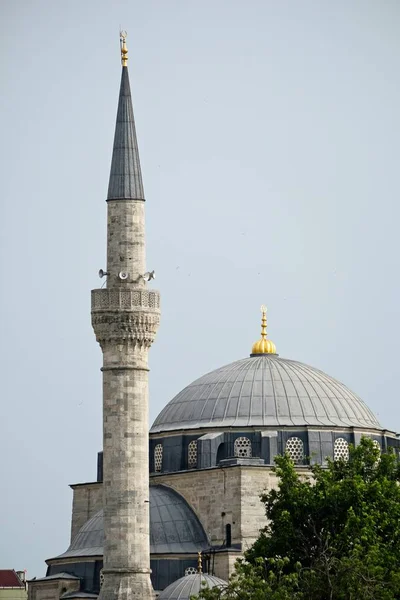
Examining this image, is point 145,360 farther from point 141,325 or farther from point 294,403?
point 294,403

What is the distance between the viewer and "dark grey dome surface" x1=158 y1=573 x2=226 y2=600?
54.5 meters

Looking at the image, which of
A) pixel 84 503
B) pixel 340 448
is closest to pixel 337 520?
pixel 340 448

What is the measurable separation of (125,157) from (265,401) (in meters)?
12.7

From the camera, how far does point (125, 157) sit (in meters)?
53.6

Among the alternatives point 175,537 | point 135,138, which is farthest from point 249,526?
point 135,138

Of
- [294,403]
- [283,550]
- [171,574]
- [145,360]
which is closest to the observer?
[283,550]

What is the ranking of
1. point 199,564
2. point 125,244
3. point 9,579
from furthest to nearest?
point 9,579 < point 199,564 < point 125,244

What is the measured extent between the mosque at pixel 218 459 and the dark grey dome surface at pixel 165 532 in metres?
0.03

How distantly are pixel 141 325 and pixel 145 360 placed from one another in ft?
2.70

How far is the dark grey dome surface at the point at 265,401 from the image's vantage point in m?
63.5

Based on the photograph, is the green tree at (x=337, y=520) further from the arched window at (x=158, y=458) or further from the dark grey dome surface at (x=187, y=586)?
the arched window at (x=158, y=458)

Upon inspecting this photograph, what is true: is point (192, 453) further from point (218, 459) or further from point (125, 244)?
point (125, 244)

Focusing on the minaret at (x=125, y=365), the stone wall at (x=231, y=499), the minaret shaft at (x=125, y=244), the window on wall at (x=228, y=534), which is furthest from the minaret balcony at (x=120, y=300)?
the window on wall at (x=228, y=534)

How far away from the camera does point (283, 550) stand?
163ft
